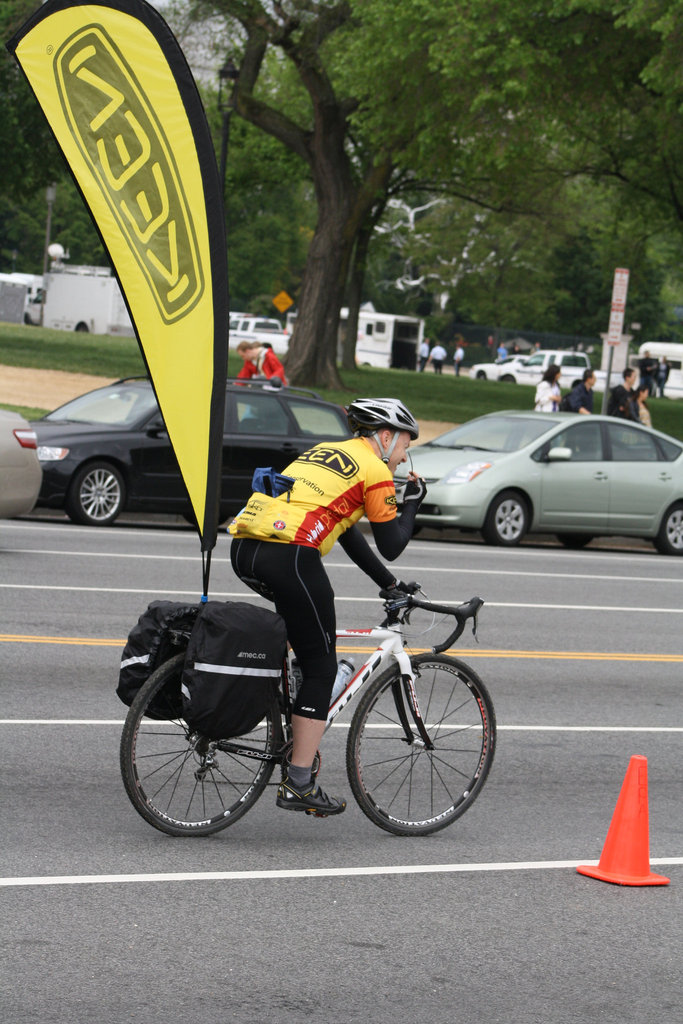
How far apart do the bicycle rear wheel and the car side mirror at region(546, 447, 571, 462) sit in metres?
12.1

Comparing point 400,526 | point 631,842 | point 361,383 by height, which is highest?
point 400,526

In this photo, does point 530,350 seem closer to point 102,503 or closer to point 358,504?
point 102,503

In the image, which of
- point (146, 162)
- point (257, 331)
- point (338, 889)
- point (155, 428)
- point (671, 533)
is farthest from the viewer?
point (257, 331)

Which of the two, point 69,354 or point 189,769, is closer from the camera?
point 189,769

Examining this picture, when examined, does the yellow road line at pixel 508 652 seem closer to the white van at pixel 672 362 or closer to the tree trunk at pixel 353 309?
the tree trunk at pixel 353 309

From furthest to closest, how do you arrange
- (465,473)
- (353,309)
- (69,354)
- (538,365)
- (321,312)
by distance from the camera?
(538,365) → (353,309) → (69,354) → (321,312) → (465,473)

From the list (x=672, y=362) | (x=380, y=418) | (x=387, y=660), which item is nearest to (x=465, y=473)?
(x=387, y=660)

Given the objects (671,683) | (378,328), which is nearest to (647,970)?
(671,683)

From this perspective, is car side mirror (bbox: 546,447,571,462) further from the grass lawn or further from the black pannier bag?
the grass lawn

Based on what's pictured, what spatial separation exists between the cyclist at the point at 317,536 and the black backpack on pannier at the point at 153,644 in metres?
0.30

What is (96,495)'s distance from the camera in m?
16.2

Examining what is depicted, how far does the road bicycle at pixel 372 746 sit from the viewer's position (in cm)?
576

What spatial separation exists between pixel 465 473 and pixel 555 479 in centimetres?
118

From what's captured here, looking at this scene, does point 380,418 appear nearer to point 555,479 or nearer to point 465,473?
point 465,473
